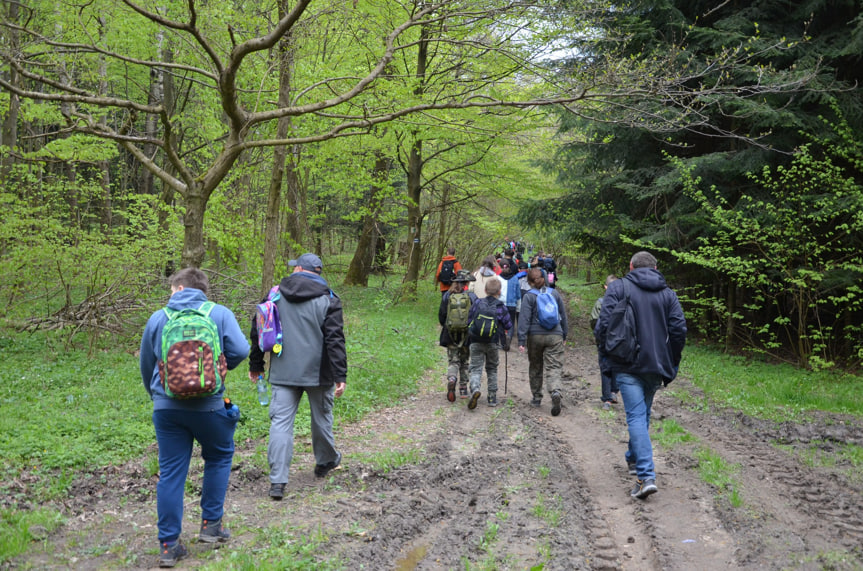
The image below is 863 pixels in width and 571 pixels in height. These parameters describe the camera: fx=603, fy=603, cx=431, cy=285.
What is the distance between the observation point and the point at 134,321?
1245 centimetres

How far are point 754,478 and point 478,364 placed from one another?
4181 mm

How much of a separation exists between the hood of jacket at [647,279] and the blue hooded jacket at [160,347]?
3.69 meters

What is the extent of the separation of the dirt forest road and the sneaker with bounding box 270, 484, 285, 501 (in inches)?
4.3

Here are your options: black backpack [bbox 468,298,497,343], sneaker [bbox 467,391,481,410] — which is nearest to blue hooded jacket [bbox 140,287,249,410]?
black backpack [bbox 468,298,497,343]

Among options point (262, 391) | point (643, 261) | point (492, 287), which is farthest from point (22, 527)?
point (492, 287)

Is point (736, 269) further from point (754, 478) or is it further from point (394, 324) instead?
point (394, 324)

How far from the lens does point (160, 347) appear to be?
4.02 m

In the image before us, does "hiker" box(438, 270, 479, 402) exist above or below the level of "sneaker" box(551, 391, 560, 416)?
above

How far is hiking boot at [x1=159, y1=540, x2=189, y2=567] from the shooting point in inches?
157

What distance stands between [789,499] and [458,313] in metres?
5.00

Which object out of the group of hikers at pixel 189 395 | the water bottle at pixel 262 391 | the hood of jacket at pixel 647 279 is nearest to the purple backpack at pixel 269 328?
the water bottle at pixel 262 391

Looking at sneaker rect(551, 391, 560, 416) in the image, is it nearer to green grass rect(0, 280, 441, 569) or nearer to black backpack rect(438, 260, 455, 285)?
green grass rect(0, 280, 441, 569)

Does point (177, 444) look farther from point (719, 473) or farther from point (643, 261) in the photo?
point (719, 473)

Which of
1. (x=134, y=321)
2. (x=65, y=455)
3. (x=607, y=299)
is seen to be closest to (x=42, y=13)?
(x=134, y=321)
